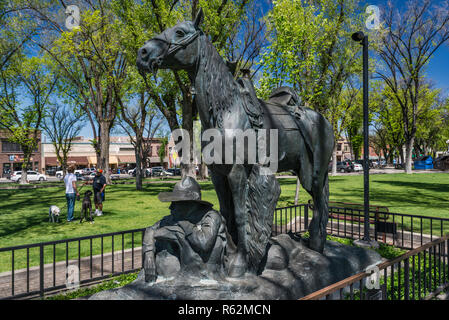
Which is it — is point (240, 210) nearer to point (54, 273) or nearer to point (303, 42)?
point (54, 273)

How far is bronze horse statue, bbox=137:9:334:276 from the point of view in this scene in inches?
119

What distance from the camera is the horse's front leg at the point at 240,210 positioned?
3.20 metres

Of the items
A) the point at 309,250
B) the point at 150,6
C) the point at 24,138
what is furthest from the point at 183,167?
the point at 24,138

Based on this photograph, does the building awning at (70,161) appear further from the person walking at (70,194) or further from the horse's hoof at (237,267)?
the horse's hoof at (237,267)

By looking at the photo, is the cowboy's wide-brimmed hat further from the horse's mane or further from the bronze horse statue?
the horse's mane

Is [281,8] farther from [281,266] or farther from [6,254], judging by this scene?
[6,254]

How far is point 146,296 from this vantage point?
283cm

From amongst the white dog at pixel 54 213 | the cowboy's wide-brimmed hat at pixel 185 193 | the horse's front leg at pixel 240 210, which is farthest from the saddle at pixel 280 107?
the white dog at pixel 54 213

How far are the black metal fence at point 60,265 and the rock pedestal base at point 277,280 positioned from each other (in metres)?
2.09

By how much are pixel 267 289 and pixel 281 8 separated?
12.1 m

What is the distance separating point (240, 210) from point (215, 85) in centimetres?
136

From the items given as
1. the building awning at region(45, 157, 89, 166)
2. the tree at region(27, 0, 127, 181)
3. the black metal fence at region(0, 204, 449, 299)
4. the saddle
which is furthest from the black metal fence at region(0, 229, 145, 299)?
the building awning at region(45, 157, 89, 166)

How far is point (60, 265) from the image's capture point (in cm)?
591

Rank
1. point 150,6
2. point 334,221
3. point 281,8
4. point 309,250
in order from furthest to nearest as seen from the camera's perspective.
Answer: point 150,6 < point 281,8 < point 334,221 < point 309,250
